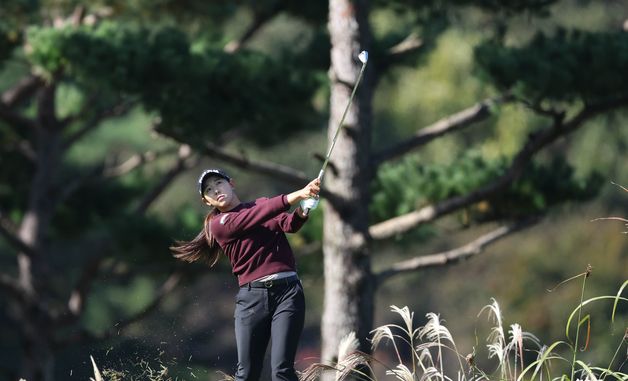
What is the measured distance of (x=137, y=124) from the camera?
3083 centimetres

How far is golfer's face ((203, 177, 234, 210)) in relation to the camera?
6.57 meters

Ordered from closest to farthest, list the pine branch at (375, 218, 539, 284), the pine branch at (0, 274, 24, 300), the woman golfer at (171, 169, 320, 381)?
the woman golfer at (171, 169, 320, 381) → the pine branch at (375, 218, 539, 284) → the pine branch at (0, 274, 24, 300)

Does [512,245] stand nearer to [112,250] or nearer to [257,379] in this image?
[112,250]

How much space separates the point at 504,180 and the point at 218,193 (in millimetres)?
6167

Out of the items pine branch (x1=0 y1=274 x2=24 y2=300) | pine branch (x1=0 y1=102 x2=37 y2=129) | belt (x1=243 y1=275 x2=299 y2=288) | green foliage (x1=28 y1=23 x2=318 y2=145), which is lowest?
belt (x1=243 y1=275 x2=299 y2=288)

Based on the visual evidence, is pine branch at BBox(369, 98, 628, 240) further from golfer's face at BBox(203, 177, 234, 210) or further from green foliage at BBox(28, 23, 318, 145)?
golfer's face at BBox(203, 177, 234, 210)

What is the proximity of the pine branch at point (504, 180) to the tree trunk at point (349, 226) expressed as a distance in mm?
353

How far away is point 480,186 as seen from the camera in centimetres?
1326

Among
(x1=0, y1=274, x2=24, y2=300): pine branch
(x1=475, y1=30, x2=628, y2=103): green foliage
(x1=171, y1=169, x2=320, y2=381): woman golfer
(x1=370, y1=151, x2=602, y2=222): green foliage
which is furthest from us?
(x1=0, y1=274, x2=24, y2=300): pine branch

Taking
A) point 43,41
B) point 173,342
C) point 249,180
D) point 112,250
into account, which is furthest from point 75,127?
point 173,342

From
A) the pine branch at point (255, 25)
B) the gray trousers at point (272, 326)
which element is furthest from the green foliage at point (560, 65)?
the gray trousers at point (272, 326)

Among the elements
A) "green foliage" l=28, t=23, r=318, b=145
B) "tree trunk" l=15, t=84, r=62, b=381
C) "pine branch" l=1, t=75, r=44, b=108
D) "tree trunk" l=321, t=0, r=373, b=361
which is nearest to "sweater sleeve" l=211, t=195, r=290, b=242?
"green foliage" l=28, t=23, r=318, b=145

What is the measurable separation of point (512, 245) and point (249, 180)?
6360 millimetres

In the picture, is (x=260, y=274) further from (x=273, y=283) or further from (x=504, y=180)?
(x=504, y=180)
